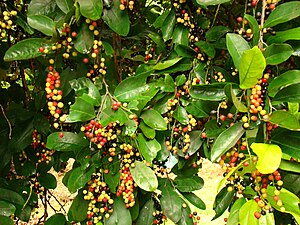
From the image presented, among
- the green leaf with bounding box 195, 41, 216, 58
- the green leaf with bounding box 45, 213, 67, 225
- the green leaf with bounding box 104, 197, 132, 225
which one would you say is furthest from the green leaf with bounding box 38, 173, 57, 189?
the green leaf with bounding box 195, 41, 216, 58

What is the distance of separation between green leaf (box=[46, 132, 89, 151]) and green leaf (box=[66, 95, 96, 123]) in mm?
165

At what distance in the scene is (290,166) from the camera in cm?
98

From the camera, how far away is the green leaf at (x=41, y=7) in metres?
1.30

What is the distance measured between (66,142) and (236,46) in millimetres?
574

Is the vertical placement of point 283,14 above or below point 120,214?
above

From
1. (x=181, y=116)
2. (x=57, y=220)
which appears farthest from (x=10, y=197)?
(x=181, y=116)

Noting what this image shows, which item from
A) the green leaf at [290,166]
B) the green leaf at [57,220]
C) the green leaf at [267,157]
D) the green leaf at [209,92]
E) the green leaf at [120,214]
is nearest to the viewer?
the green leaf at [267,157]

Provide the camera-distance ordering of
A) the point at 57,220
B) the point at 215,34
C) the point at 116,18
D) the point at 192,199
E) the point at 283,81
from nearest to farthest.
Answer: the point at 283,81
the point at 116,18
the point at 215,34
the point at 192,199
the point at 57,220

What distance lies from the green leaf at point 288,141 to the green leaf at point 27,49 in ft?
2.12

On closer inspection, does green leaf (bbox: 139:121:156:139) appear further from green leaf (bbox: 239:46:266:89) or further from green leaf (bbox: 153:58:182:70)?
green leaf (bbox: 239:46:266:89)

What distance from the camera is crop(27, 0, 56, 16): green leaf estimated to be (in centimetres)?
130

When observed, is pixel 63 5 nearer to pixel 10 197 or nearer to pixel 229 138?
pixel 229 138

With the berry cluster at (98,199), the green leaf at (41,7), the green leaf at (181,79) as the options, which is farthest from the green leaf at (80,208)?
the green leaf at (41,7)

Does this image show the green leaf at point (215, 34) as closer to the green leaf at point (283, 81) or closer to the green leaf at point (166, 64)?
the green leaf at point (166, 64)
